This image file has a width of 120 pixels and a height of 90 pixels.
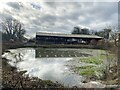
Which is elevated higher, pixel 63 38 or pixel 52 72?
pixel 63 38

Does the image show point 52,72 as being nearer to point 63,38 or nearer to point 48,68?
point 48,68

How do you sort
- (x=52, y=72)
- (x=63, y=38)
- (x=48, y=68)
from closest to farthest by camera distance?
(x=52, y=72) < (x=48, y=68) < (x=63, y=38)

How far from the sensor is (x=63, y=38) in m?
19.7

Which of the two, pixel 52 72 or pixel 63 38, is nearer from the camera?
pixel 52 72

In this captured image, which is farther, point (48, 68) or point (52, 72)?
point (48, 68)

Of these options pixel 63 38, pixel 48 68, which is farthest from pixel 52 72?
pixel 63 38

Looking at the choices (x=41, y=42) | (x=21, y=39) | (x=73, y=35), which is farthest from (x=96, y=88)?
(x=73, y=35)

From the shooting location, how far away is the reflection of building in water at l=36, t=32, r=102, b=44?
1730 centimetres

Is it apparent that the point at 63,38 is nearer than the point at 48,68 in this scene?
No

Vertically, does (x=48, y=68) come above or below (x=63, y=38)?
below

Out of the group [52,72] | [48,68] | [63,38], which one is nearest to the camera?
[52,72]

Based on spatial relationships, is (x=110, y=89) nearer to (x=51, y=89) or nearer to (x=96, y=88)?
(x=96, y=88)

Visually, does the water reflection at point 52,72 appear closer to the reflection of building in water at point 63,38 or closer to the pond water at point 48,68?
the pond water at point 48,68

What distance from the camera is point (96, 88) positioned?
9.91 feet
